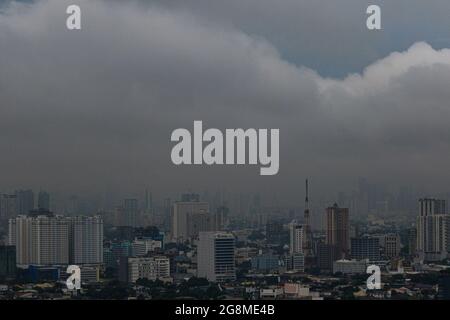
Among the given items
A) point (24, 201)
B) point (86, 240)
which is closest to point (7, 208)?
point (24, 201)

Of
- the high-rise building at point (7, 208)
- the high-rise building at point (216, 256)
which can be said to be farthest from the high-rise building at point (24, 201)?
the high-rise building at point (216, 256)

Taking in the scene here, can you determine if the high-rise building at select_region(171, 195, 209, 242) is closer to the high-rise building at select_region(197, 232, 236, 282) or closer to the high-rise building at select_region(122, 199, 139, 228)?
the high-rise building at select_region(197, 232, 236, 282)

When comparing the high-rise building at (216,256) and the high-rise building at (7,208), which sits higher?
the high-rise building at (7,208)

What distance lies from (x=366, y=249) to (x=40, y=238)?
6.91 ft

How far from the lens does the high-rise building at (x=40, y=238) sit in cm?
949

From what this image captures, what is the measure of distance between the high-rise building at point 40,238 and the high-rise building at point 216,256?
0.87m

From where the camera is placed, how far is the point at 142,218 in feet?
31.3

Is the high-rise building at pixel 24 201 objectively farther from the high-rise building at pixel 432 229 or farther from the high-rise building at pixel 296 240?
the high-rise building at pixel 432 229

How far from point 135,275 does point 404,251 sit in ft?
5.72

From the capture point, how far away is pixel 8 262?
31.2 feet

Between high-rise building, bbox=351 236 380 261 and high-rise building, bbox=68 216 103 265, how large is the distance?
1.64m
